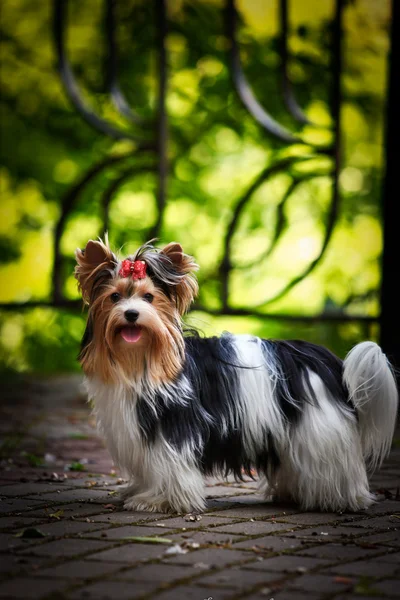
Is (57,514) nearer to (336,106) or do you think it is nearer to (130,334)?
(130,334)

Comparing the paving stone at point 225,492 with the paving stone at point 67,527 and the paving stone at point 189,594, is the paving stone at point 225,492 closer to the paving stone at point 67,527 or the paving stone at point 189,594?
the paving stone at point 67,527

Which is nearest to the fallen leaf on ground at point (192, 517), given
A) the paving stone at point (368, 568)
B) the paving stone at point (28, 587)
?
the paving stone at point (368, 568)

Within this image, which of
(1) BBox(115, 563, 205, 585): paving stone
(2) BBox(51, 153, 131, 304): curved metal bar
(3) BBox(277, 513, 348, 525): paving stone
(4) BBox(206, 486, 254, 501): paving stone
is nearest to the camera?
(1) BBox(115, 563, 205, 585): paving stone

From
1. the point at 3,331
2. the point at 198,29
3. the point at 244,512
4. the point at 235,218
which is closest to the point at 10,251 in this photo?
the point at 3,331

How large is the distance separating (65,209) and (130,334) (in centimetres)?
261

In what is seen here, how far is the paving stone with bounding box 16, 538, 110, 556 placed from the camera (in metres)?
3.42

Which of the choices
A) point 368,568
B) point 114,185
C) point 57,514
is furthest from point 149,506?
point 114,185

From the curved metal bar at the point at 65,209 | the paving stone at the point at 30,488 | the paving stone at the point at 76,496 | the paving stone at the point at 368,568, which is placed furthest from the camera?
the curved metal bar at the point at 65,209

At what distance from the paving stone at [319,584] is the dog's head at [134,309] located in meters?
1.32

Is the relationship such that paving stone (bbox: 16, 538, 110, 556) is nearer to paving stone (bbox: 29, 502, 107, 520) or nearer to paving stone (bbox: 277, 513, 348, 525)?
paving stone (bbox: 29, 502, 107, 520)

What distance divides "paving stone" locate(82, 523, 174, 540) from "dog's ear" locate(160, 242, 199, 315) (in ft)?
3.24

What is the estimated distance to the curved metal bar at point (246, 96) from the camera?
20.5ft

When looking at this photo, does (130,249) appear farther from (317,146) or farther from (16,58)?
(317,146)

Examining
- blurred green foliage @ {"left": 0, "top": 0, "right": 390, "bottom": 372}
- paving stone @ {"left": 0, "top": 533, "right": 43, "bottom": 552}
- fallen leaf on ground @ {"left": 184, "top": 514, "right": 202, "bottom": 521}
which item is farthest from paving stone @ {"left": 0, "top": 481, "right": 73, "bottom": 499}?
blurred green foliage @ {"left": 0, "top": 0, "right": 390, "bottom": 372}
